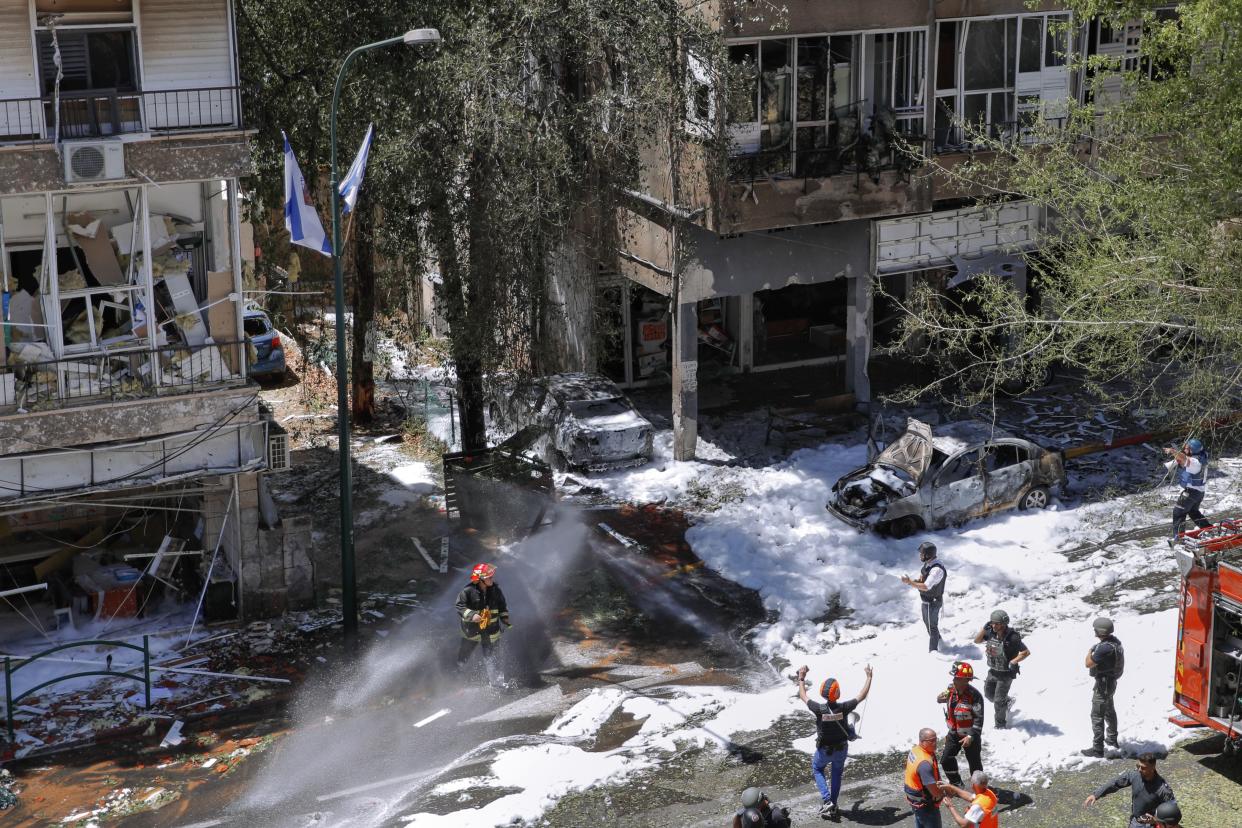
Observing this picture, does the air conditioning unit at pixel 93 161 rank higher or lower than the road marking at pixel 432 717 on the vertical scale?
higher

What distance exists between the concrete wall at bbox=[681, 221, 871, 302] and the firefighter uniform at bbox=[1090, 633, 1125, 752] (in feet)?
37.5

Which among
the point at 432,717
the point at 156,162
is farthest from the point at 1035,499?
the point at 156,162

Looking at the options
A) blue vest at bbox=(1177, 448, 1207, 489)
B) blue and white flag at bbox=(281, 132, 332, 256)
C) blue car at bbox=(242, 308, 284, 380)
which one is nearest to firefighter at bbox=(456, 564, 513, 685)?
blue and white flag at bbox=(281, 132, 332, 256)

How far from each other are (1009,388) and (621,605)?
1149cm

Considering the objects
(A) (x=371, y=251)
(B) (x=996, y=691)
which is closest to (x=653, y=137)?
(A) (x=371, y=251)

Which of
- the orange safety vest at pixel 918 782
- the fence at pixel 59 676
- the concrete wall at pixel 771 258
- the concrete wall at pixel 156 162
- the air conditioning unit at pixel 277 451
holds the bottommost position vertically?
the fence at pixel 59 676

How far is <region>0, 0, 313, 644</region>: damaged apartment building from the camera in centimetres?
1623

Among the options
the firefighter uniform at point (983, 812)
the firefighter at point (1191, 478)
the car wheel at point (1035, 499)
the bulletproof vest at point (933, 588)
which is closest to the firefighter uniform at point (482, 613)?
the bulletproof vest at point (933, 588)

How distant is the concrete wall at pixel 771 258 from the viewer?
23.4 metres

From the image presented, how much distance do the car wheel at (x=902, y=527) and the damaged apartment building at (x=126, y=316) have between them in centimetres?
841

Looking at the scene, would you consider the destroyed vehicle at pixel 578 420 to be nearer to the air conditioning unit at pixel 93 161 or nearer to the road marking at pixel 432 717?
the road marking at pixel 432 717

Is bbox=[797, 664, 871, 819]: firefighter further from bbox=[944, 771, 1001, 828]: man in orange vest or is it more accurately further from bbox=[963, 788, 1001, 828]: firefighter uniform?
bbox=[963, 788, 1001, 828]: firefighter uniform

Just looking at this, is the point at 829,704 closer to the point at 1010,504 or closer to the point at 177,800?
the point at 177,800

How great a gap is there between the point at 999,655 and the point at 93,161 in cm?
1149
